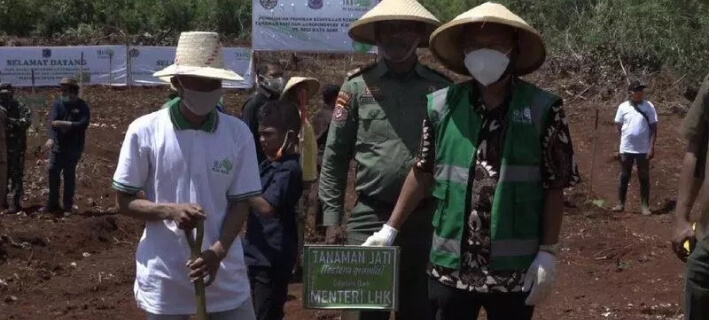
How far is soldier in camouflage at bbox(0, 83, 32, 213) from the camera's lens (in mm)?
15125

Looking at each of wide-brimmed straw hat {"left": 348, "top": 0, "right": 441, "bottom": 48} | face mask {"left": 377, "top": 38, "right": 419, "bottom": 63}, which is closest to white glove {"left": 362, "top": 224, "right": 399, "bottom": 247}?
face mask {"left": 377, "top": 38, "right": 419, "bottom": 63}

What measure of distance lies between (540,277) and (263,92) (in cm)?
452

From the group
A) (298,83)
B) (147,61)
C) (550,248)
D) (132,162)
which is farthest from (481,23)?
(147,61)

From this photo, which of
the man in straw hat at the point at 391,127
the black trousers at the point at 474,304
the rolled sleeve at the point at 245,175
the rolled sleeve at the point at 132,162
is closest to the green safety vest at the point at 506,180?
the black trousers at the point at 474,304

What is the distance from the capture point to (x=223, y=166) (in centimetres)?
458

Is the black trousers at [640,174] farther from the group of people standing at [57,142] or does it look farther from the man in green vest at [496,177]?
the man in green vest at [496,177]

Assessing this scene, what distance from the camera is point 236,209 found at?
4.65 m

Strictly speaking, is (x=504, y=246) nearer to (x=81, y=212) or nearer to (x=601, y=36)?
(x=81, y=212)

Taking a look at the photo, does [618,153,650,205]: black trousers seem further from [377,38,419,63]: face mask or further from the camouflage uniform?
[377,38,419,63]: face mask

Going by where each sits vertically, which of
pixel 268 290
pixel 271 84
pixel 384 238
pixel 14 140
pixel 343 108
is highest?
pixel 343 108

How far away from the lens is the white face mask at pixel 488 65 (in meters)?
4.32

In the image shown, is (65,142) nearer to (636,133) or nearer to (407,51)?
(636,133)

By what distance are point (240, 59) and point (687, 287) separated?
27596 mm

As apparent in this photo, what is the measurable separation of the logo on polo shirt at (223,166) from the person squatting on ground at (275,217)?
3.75 feet
